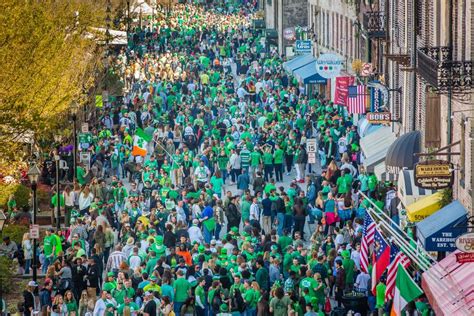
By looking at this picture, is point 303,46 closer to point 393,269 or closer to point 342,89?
point 342,89

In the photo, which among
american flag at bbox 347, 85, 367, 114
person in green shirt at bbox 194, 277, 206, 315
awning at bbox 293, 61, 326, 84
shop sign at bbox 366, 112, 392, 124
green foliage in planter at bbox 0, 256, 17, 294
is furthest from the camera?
awning at bbox 293, 61, 326, 84

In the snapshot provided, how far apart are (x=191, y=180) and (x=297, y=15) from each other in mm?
47302

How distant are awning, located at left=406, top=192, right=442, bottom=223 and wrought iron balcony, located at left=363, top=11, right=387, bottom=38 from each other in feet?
61.9

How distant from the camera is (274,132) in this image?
194ft

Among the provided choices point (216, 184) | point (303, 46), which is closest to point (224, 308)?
point (216, 184)

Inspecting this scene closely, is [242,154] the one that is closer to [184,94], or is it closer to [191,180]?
[191,180]

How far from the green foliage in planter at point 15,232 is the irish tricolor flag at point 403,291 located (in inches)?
567

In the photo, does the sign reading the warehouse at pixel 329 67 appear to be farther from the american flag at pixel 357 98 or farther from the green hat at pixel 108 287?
the green hat at pixel 108 287

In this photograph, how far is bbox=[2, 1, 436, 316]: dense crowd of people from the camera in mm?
35969

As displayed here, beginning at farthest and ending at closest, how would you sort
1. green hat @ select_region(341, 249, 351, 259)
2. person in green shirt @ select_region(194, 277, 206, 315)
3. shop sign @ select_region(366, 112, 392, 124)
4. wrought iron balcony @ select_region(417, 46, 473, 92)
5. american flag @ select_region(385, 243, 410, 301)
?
shop sign @ select_region(366, 112, 392, 124)
green hat @ select_region(341, 249, 351, 259)
person in green shirt @ select_region(194, 277, 206, 315)
american flag @ select_region(385, 243, 410, 301)
wrought iron balcony @ select_region(417, 46, 473, 92)

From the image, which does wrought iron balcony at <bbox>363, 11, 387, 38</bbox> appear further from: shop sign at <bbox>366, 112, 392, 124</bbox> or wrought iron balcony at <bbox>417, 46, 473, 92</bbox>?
wrought iron balcony at <bbox>417, 46, 473, 92</bbox>

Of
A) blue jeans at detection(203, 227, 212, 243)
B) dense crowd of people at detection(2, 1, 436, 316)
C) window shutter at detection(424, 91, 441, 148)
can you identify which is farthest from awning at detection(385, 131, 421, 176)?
blue jeans at detection(203, 227, 212, 243)

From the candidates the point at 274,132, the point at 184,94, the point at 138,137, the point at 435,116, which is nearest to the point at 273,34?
the point at 184,94

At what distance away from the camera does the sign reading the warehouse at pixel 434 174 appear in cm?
3500
